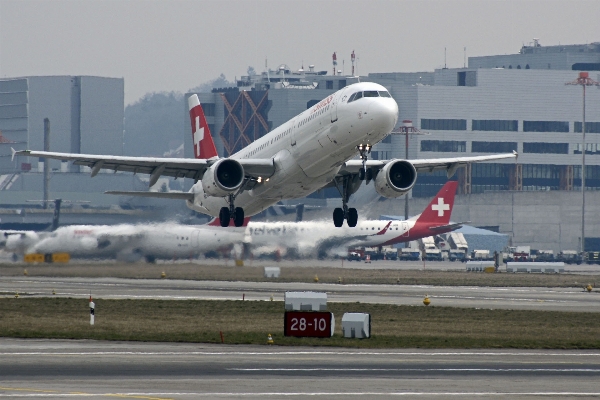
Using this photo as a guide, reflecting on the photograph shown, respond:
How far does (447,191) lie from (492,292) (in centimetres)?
4207

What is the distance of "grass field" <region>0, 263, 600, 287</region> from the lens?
58156 millimetres

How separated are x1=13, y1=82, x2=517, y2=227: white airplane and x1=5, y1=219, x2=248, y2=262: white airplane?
408cm

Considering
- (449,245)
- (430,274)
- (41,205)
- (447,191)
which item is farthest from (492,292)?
(41,205)

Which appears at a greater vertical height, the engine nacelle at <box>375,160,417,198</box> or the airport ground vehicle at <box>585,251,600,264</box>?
the engine nacelle at <box>375,160,417,198</box>

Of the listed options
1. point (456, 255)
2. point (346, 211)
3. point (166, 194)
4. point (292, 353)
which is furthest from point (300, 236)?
point (456, 255)

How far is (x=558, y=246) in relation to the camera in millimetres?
146375

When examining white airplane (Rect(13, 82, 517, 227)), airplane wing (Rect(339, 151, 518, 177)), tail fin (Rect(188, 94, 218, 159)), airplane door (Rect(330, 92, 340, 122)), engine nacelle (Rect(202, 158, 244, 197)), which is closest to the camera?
white airplane (Rect(13, 82, 517, 227))

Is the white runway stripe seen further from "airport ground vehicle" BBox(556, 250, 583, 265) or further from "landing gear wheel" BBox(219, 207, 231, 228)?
"airport ground vehicle" BBox(556, 250, 583, 265)

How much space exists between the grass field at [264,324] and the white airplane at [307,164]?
5.97 m

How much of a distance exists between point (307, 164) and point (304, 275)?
50.8 feet

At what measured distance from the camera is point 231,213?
52438 millimetres

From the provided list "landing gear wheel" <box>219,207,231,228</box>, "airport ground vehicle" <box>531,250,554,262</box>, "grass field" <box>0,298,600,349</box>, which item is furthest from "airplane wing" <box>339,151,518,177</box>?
"airport ground vehicle" <box>531,250,554,262</box>

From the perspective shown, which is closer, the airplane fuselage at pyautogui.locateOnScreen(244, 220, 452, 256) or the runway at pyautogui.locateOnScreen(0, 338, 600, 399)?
the runway at pyautogui.locateOnScreen(0, 338, 600, 399)

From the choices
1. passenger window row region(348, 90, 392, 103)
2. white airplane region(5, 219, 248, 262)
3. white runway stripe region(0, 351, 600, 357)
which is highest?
passenger window row region(348, 90, 392, 103)
